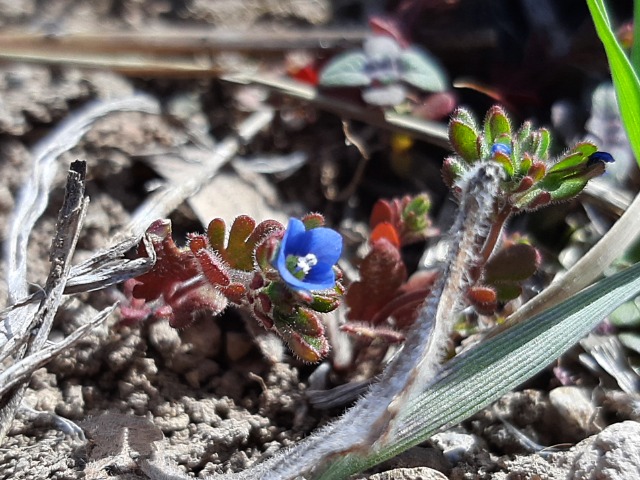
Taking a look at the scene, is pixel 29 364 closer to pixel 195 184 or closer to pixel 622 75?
pixel 195 184

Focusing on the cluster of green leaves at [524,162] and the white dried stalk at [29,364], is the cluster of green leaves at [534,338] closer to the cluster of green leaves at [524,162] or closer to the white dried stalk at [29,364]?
the cluster of green leaves at [524,162]

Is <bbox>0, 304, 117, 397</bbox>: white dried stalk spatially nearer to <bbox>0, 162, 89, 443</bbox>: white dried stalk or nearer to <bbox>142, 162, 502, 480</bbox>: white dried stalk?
<bbox>0, 162, 89, 443</bbox>: white dried stalk

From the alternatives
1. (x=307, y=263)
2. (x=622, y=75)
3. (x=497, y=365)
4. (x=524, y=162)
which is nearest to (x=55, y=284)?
(x=307, y=263)

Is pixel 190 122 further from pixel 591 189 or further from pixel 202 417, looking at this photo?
pixel 591 189

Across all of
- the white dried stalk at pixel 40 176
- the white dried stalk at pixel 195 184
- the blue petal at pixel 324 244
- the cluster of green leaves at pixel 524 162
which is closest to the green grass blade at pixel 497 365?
the cluster of green leaves at pixel 524 162

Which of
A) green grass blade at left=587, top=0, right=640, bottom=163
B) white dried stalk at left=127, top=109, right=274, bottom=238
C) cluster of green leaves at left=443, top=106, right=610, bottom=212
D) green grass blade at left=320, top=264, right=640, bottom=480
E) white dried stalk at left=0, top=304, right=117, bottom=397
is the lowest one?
white dried stalk at left=0, top=304, right=117, bottom=397

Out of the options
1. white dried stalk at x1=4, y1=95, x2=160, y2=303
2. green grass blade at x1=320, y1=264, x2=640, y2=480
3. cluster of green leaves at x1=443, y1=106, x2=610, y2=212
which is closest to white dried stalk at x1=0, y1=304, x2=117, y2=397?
white dried stalk at x1=4, y1=95, x2=160, y2=303
